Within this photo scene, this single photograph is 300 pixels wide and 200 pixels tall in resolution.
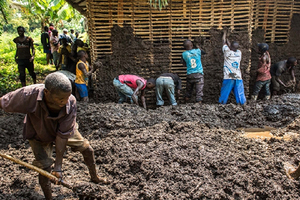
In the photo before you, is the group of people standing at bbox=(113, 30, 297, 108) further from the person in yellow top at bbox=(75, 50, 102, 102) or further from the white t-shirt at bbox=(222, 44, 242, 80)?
the person in yellow top at bbox=(75, 50, 102, 102)

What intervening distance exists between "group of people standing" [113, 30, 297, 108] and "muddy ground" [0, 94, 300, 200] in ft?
2.74

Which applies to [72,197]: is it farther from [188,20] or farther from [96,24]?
[188,20]

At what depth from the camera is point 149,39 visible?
6543 millimetres

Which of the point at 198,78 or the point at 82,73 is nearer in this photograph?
the point at 82,73

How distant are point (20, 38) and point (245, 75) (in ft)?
22.2

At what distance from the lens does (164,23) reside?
21.7 feet

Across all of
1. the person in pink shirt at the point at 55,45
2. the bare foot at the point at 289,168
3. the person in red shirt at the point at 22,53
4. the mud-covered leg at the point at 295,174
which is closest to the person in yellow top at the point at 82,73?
the person in red shirt at the point at 22,53

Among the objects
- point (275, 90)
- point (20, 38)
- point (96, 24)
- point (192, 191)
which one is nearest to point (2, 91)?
point (20, 38)

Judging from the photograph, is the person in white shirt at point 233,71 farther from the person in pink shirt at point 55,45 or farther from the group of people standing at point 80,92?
the person in pink shirt at point 55,45

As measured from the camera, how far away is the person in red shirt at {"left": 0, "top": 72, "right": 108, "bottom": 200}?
2.23 m

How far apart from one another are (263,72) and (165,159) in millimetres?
4722

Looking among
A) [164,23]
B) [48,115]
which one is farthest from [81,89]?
[48,115]

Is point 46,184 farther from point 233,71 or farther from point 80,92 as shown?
point 233,71

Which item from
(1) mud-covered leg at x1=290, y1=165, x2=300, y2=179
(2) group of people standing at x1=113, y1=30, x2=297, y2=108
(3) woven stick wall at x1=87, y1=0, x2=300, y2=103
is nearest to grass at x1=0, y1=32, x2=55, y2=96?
(3) woven stick wall at x1=87, y1=0, x2=300, y2=103
